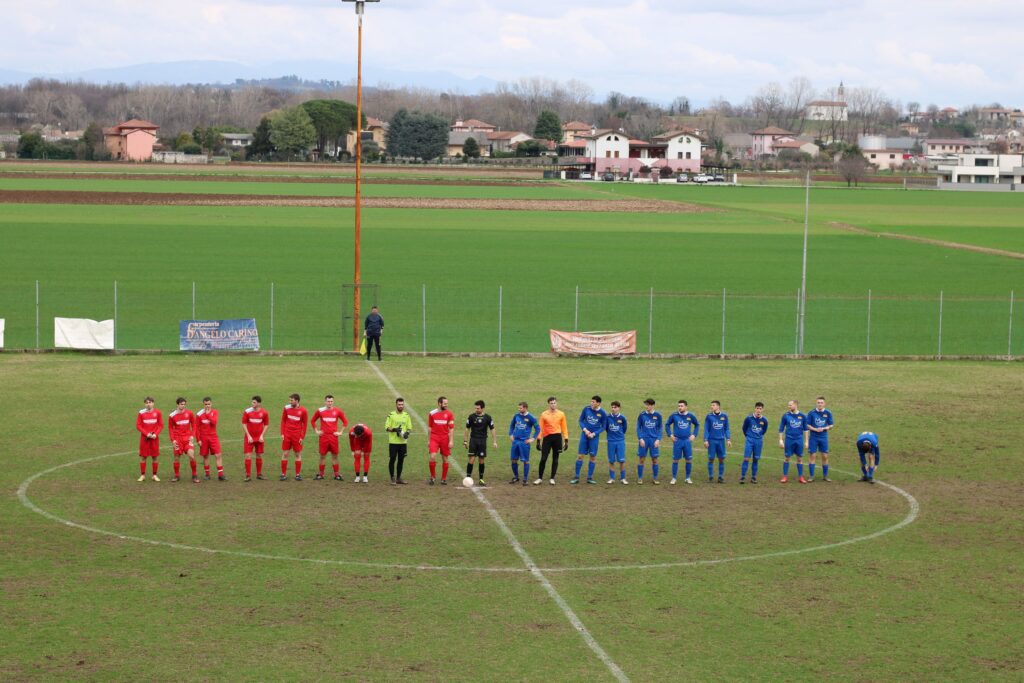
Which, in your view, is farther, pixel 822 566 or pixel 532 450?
pixel 532 450

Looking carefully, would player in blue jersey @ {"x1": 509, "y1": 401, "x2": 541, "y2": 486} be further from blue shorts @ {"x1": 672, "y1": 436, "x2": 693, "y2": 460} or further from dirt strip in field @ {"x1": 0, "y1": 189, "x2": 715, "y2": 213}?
dirt strip in field @ {"x1": 0, "y1": 189, "x2": 715, "y2": 213}

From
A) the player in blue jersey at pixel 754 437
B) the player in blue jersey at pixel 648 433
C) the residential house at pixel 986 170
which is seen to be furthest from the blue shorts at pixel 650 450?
the residential house at pixel 986 170

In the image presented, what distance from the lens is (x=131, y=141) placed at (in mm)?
193250

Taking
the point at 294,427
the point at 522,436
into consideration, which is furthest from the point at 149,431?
the point at 522,436

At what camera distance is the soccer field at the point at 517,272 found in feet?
153

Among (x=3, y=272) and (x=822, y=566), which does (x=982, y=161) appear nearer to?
(x=3, y=272)

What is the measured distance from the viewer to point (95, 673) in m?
14.7

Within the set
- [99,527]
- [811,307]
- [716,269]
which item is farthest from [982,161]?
[99,527]

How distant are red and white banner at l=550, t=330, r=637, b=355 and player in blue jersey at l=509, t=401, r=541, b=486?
17.3 m

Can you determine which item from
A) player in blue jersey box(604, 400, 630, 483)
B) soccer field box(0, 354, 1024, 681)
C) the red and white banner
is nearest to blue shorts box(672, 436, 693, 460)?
soccer field box(0, 354, 1024, 681)

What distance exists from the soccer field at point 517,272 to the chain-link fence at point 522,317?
0.16m

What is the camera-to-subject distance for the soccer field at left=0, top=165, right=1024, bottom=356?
153ft

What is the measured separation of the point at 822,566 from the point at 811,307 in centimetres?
3492

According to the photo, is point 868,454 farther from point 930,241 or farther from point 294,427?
point 930,241
